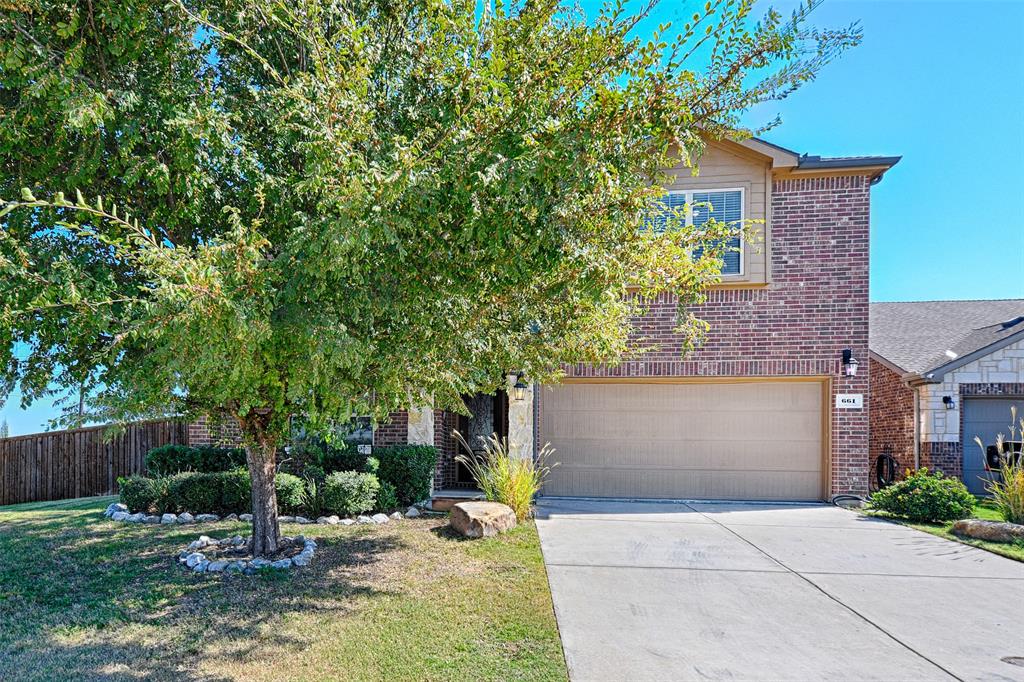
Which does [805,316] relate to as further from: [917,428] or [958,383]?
[958,383]

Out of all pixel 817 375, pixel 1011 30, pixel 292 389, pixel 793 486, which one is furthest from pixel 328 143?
pixel 1011 30

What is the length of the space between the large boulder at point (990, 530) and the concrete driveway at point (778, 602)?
20.3 inches

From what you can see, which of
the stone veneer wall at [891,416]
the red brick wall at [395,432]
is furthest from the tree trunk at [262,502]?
the stone veneer wall at [891,416]

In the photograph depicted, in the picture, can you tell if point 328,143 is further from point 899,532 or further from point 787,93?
point 899,532

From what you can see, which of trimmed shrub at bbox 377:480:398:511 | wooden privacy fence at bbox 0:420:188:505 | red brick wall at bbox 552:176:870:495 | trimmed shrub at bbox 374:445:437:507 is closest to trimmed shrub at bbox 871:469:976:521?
red brick wall at bbox 552:176:870:495

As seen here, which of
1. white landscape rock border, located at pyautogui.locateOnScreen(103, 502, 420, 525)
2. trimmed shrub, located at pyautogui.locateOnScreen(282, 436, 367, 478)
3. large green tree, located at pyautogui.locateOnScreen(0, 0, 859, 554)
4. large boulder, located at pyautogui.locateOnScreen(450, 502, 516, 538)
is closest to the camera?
large green tree, located at pyautogui.locateOnScreen(0, 0, 859, 554)

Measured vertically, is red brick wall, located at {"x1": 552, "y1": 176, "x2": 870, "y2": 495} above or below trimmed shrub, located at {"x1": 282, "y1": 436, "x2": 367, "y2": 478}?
above

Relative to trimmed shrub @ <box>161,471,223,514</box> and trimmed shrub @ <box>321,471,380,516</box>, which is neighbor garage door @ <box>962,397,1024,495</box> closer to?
trimmed shrub @ <box>321,471,380,516</box>

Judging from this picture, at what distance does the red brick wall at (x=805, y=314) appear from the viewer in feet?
33.6

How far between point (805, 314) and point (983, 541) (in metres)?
4.21

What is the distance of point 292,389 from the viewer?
11.9 ft

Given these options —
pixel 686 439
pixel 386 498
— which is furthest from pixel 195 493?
pixel 686 439

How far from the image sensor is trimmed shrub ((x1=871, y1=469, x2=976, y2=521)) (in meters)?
8.57

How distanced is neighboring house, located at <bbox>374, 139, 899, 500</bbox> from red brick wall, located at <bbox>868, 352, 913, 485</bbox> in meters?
2.02
